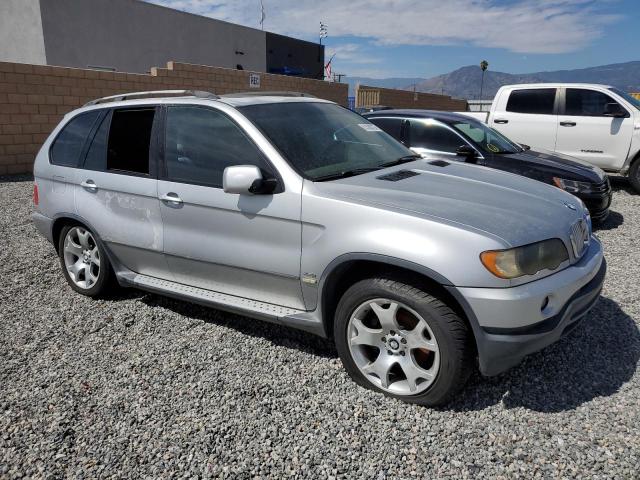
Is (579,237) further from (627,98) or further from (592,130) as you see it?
(627,98)

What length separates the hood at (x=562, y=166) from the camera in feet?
20.8

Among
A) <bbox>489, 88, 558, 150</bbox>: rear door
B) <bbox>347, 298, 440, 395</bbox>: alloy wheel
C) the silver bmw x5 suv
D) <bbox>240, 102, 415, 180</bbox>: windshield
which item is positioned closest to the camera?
the silver bmw x5 suv

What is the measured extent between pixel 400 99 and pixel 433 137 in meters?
17.6

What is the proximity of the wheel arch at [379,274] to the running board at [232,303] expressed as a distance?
4.9 inches

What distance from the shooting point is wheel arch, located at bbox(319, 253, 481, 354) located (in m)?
2.54

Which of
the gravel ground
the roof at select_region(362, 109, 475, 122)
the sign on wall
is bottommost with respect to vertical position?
the gravel ground

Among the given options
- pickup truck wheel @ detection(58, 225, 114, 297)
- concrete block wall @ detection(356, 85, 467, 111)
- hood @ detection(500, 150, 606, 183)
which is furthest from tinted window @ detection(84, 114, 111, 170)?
concrete block wall @ detection(356, 85, 467, 111)

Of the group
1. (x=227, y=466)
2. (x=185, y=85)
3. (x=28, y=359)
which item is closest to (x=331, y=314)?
(x=227, y=466)

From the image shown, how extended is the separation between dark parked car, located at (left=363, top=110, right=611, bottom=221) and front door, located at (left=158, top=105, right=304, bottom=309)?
342 centimetres

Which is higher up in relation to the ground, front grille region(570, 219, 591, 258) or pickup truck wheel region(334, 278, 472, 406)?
front grille region(570, 219, 591, 258)

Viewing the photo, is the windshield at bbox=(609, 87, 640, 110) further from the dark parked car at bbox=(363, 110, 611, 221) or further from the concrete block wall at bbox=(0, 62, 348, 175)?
the concrete block wall at bbox=(0, 62, 348, 175)

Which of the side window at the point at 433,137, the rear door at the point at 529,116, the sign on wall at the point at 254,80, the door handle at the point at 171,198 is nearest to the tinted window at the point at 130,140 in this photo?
the door handle at the point at 171,198

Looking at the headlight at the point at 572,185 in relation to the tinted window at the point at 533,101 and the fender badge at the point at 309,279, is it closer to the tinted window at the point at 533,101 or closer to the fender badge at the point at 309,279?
the tinted window at the point at 533,101

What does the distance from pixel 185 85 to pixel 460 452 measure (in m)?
12.8
